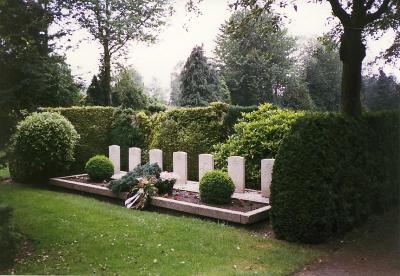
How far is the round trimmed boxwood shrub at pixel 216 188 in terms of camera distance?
8.28 m

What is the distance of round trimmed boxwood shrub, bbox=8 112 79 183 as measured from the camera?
1185cm

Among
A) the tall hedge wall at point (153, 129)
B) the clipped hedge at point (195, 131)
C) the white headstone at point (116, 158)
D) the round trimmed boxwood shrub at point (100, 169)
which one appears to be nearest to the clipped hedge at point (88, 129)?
the tall hedge wall at point (153, 129)

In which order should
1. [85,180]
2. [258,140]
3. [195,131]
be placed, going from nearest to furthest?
[258,140] → [85,180] → [195,131]

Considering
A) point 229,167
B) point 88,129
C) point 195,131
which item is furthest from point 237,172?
point 88,129

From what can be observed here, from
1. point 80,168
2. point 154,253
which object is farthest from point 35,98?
point 154,253

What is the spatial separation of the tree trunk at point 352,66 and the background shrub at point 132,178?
15.3 ft

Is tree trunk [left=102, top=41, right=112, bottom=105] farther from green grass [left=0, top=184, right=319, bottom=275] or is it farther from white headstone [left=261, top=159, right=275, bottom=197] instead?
white headstone [left=261, top=159, right=275, bottom=197]

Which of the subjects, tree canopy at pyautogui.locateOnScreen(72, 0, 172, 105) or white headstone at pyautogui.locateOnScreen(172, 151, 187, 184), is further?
tree canopy at pyautogui.locateOnScreen(72, 0, 172, 105)

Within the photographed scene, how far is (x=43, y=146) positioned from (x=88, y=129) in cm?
243

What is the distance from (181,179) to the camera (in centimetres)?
1061

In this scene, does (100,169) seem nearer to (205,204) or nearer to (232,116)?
(232,116)

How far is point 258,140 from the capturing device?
32.0 feet

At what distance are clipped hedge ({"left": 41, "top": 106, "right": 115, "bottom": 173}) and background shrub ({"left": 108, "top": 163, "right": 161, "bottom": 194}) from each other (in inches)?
175

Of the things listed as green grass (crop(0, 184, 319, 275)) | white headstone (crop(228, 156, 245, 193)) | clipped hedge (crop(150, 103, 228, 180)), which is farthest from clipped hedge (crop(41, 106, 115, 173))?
white headstone (crop(228, 156, 245, 193))
